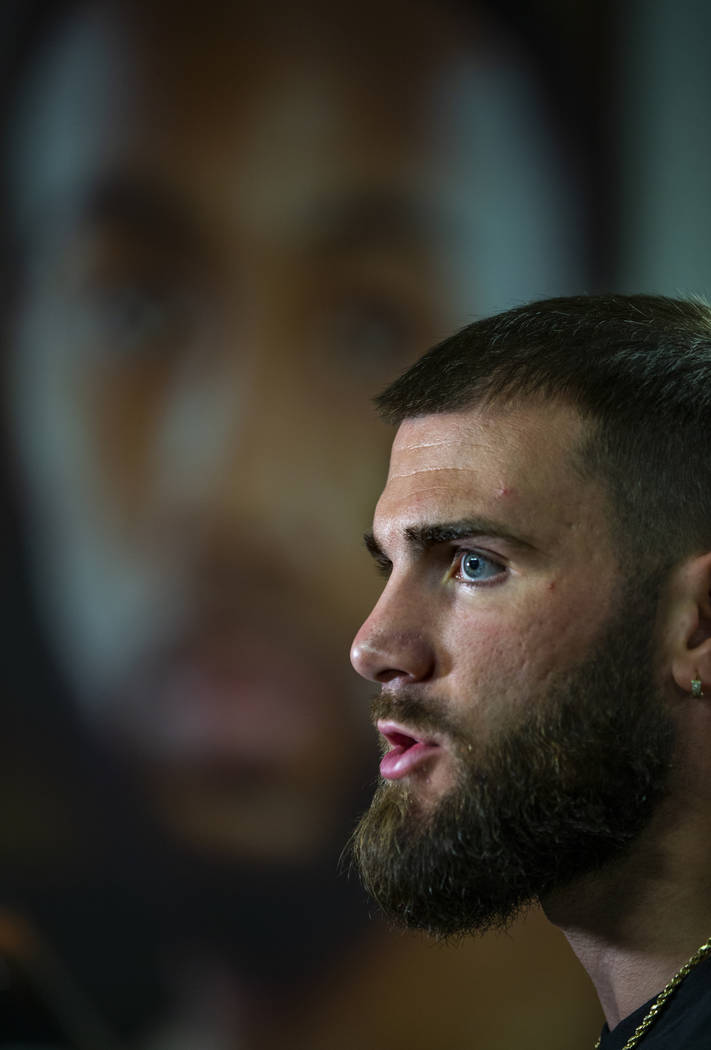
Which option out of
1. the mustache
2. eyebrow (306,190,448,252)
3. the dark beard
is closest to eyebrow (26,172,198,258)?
eyebrow (306,190,448,252)

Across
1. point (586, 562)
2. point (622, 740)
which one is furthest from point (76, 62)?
point (622, 740)

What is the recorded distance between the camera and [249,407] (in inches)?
119

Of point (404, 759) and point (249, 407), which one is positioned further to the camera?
point (249, 407)

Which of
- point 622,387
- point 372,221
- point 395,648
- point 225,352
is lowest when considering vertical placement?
point 395,648

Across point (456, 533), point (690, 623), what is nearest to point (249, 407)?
point (456, 533)

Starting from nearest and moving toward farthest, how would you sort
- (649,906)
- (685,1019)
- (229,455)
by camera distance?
(685,1019)
(649,906)
(229,455)

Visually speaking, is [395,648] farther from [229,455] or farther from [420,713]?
[229,455]

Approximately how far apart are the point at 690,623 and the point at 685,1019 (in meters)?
0.53

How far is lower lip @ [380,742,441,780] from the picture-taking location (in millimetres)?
1687

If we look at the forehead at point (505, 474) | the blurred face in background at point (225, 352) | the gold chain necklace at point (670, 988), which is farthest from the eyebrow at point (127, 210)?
the gold chain necklace at point (670, 988)

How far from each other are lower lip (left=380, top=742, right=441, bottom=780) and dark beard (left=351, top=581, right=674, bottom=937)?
0.04 metres

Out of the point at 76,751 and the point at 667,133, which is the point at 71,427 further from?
the point at 667,133

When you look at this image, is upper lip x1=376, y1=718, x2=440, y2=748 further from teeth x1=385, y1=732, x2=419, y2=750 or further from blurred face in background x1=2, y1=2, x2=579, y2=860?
blurred face in background x1=2, y1=2, x2=579, y2=860

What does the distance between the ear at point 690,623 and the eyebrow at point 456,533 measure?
0.22 metres
